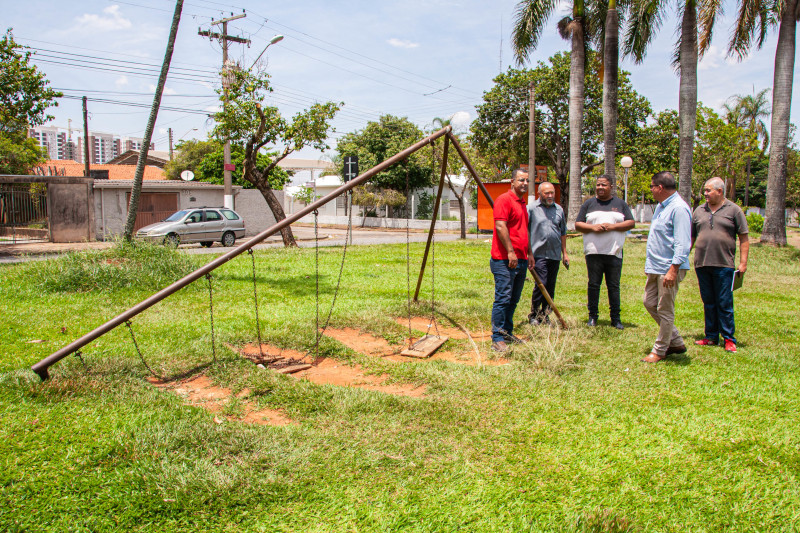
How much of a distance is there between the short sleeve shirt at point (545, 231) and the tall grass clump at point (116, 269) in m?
5.91

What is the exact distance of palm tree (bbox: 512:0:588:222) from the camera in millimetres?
20922

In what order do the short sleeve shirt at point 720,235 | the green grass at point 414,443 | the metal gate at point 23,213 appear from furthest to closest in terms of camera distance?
the metal gate at point 23,213, the short sleeve shirt at point 720,235, the green grass at point 414,443

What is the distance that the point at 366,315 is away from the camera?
7691mm

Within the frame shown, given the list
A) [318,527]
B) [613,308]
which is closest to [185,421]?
[318,527]

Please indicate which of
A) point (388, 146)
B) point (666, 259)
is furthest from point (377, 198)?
point (666, 259)

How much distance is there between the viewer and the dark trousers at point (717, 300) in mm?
6223

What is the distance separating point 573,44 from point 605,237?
17.0 meters

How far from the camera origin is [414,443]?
374cm

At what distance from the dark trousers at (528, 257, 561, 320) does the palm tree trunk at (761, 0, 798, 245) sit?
15.6m

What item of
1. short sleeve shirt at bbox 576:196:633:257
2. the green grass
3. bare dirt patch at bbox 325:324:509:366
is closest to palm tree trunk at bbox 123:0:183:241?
the green grass

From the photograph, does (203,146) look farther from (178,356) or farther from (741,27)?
(178,356)

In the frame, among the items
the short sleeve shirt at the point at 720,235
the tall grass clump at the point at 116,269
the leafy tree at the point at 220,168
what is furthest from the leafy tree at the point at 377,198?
the short sleeve shirt at the point at 720,235

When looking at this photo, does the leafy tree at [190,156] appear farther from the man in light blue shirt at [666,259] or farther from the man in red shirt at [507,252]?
the man in light blue shirt at [666,259]

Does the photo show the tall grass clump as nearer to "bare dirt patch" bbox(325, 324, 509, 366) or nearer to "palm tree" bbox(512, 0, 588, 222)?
"bare dirt patch" bbox(325, 324, 509, 366)
